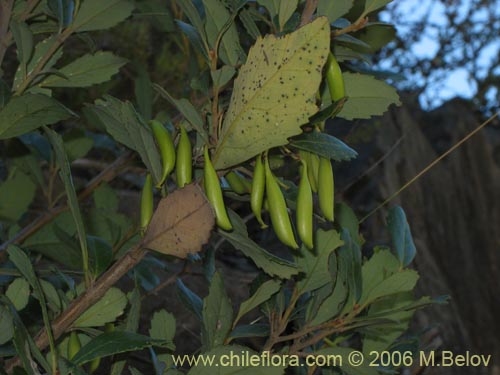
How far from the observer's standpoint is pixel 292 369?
1.06 m

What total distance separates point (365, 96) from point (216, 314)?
1.01ft

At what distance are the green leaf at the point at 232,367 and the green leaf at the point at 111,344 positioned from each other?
0.16 ft

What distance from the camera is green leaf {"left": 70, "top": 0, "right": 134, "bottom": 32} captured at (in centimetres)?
105

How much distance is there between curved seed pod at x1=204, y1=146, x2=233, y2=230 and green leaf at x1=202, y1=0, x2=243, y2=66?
152mm

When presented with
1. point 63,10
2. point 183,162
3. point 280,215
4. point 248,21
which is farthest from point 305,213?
point 63,10

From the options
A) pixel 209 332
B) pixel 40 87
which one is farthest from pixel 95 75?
pixel 209 332

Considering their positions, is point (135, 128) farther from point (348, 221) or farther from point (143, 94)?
point (143, 94)

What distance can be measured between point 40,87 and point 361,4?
449 mm

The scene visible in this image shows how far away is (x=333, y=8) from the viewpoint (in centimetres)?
81

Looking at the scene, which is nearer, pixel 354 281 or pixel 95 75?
pixel 354 281

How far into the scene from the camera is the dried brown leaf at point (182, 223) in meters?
0.73

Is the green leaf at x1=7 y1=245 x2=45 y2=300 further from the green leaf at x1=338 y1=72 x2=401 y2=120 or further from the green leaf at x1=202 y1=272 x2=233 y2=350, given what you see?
the green leaf at x1=338 y1=72 x2=401 y2=120

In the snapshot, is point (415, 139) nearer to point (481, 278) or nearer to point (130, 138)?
point (481, 278)

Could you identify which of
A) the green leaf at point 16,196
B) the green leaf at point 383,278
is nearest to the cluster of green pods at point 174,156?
the green leaf at point 383,278
